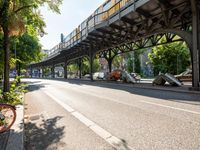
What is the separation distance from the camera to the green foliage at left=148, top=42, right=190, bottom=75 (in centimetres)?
5084

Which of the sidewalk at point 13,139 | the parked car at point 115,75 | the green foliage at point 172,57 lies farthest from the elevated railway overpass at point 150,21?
the green foliage at point 172,57

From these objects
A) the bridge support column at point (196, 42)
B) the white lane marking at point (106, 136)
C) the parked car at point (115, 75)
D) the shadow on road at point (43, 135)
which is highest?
the bridge support column at point (196, 42)

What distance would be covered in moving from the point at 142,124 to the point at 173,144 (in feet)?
6.65

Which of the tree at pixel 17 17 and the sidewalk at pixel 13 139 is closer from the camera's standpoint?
the sidewalk at pixel 13 139

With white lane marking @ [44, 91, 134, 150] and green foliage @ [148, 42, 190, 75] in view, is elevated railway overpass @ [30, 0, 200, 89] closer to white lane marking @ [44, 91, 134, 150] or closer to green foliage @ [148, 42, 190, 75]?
white lane marking @ [44, 91, 134, 150]

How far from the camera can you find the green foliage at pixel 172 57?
5084cm

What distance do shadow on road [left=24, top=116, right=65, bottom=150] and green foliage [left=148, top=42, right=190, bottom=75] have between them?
150 feet

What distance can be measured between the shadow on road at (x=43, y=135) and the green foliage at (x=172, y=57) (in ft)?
150

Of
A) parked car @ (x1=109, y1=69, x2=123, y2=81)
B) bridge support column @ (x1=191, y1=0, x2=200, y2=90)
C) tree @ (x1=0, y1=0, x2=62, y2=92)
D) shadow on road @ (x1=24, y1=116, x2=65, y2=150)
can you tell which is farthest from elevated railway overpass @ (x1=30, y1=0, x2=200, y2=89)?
shadow on road @ (x1=24, y1=116, x2=65, y2=150)

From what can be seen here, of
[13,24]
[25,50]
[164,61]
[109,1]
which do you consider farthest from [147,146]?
[164,61]

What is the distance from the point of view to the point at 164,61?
173 feet

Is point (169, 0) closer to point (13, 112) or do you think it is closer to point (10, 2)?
point (10, 2)

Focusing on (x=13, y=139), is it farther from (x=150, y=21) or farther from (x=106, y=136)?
(x=150, y=21)

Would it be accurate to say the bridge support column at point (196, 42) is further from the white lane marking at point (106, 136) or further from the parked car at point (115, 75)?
the parked car at point (115, 75)
